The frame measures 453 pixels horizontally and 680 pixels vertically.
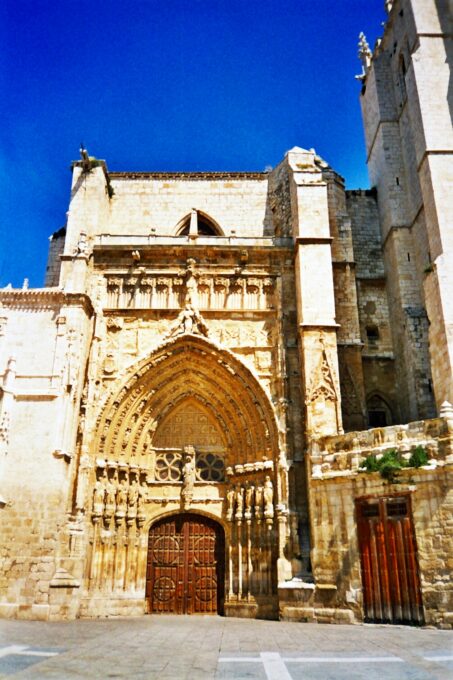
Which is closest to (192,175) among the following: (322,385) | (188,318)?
(188,318)

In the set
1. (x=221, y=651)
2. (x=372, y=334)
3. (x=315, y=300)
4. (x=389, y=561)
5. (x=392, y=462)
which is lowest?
(x=221, y=651)

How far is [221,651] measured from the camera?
6535 mm

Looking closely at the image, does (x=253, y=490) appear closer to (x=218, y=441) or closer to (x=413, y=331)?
(x=218, y=441)

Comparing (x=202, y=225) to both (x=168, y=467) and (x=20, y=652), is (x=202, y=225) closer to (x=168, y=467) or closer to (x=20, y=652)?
(x=168, y=467)

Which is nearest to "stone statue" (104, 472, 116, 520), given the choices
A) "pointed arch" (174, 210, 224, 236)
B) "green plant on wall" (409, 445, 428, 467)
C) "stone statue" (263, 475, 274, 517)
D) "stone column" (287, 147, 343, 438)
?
"stone statue" (263, 475, 274, 517)

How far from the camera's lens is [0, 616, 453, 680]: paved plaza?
16.7 feet

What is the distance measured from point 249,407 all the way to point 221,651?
6569mm

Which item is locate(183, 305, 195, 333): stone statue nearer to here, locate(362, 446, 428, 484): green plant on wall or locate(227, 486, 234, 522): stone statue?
locate(227, 486, 234, 522): stone statue

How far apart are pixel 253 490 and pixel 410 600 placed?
155 inches

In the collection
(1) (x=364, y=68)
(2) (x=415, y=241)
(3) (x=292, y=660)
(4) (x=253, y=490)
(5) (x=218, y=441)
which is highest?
(1) (x=364, y=68)

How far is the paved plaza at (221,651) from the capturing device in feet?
16.7

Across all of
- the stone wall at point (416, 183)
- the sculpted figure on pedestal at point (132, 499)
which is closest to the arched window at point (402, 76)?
the stone wall at point (416, 183)

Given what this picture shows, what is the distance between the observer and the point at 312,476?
1102cm

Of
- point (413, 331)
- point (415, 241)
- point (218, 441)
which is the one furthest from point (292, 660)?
point (415, 241)
